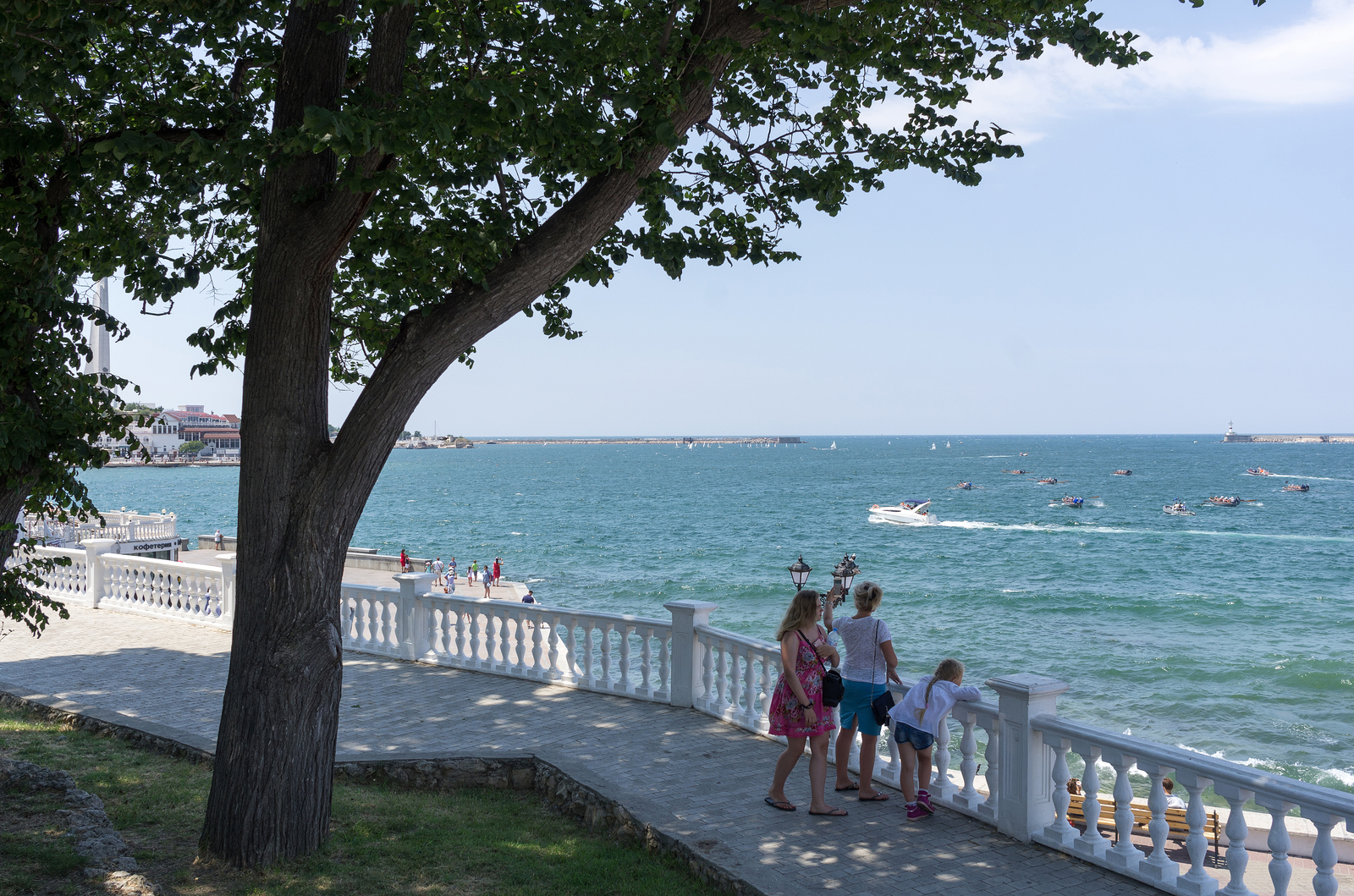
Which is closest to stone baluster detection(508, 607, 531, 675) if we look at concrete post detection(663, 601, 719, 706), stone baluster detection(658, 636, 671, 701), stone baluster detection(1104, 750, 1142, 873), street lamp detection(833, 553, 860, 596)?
stone baluster detection(658, 636, 671, 701)

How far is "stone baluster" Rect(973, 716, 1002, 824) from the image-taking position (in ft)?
21.6

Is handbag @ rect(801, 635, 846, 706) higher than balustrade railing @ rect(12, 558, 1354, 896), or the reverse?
handbag @ rect(801, 635, 846, 706)

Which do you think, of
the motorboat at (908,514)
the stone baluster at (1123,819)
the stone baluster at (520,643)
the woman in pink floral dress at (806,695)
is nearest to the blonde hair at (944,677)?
the woman in pink floral dress at (806,695)

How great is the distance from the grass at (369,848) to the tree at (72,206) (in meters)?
1.56

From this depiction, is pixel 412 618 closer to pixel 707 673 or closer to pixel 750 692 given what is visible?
pixel 707 673

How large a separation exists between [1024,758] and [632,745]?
11.8ft

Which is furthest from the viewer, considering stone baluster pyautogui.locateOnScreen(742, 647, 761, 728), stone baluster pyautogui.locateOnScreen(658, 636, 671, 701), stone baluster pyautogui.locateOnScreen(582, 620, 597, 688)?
stone baluster pyautogui.locateOnScreen(582, 620, 597, 688)

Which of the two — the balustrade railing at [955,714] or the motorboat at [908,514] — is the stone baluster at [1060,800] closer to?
the balustrade railing at [955,714]

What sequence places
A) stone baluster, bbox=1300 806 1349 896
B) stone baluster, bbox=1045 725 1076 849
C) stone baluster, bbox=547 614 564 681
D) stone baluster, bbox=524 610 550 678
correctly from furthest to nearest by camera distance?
stone baluster, bbox=524 610 550 678
stone baluster, bbox=547 614 564 681
stone baluster, bbox=1045 725 1076 849
stone baluster, bbox=1300 806 1349 896

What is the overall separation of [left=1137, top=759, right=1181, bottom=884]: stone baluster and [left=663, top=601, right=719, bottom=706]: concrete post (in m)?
4.76

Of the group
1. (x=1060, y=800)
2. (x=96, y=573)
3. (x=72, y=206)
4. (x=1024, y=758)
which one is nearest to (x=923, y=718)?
(x=1024, y=758)

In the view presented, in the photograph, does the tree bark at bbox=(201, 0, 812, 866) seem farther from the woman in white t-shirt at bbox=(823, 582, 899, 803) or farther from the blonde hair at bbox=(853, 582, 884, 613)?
the woman in white t-shirt at bbox=(823, 582, 899, 803)

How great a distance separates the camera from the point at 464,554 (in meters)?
62.5

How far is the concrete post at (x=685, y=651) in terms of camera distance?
9.76 meters
